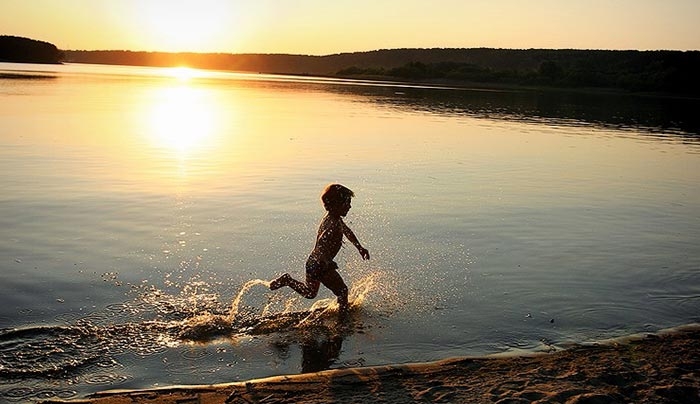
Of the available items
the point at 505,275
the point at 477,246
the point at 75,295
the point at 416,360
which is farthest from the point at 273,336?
the point at 477,246

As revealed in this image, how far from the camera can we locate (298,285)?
7922 millimetres

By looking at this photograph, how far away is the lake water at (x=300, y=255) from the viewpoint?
277 inches

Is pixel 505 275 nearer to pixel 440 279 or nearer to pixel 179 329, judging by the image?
pixel 440 279

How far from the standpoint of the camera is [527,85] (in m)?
116

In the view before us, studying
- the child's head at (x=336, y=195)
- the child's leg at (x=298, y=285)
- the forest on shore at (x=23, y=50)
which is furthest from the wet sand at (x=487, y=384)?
the forest on shore at (x=23, y=50)

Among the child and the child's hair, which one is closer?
the child's hair

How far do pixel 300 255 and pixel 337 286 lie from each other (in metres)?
2.64

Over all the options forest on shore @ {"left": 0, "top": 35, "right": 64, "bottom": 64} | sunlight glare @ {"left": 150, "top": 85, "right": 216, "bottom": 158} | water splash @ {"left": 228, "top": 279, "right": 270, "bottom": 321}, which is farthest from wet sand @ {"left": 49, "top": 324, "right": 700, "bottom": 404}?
forest on shore @ {"left": 0, "top": 35, "right": 64, "bottom": 64}

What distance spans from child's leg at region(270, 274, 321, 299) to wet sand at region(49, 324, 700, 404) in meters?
1.68

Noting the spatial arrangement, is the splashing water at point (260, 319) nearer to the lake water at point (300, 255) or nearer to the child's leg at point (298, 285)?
the lake water at point (300, 255)

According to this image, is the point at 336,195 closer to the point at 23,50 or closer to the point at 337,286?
the point at 337,286

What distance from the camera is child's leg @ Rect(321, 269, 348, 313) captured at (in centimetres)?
793

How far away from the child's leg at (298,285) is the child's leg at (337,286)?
12 cm

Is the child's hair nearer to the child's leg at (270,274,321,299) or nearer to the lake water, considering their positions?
the child's leg at (270,274,321,299)
